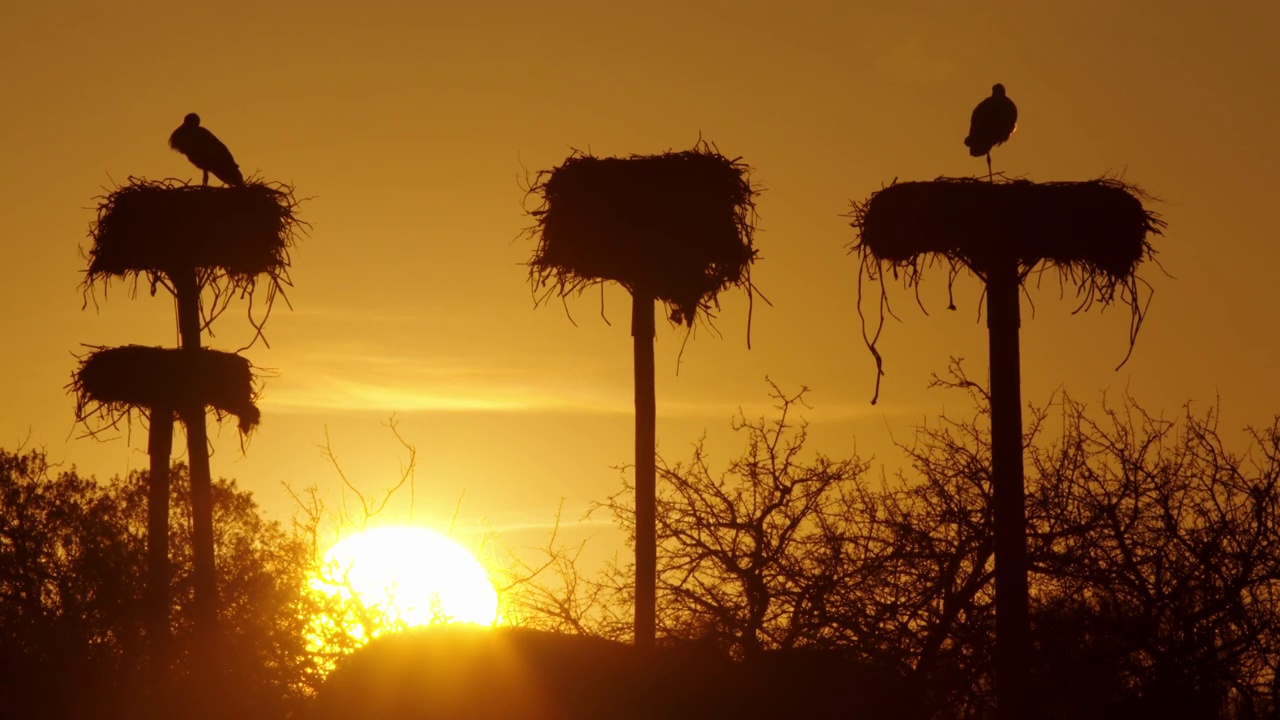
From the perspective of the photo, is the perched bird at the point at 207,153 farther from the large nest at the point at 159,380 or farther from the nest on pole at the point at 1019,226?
the nest on pole at the point at 1019,226

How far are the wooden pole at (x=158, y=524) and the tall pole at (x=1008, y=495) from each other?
982 centimetres

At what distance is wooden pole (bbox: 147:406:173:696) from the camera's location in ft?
55.3

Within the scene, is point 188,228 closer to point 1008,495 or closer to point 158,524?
point 158,524

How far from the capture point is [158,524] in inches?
680

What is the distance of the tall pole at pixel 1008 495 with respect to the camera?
10203 millimetres

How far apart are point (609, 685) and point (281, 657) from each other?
12.4 ft

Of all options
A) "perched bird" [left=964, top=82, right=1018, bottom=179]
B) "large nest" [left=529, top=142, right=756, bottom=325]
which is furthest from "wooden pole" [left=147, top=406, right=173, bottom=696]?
"perched bird" [left=964, top=82, right=1018, bottom=179]

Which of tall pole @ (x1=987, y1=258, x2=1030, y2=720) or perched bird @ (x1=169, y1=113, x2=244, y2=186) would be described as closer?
tall pole @ (x1=987, y1=258, x2=1030, y2=720)

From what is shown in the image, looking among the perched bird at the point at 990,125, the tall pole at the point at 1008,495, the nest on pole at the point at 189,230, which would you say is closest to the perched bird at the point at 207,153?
the nest on pole at the point at 189,230

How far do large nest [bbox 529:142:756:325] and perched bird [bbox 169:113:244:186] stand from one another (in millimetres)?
5458

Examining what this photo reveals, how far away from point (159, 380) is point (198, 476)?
1.16 meters

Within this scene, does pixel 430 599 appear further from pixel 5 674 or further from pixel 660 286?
pixel 5 674

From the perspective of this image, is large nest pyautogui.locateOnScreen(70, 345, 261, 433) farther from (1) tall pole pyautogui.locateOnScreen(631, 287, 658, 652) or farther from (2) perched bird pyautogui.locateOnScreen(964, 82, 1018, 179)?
(2) perched bird pyautogui.locateOnScreen(964, 82, 1018, 179)

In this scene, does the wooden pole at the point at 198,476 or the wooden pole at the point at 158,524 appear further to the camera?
the wooden pole at the point at 158,524
